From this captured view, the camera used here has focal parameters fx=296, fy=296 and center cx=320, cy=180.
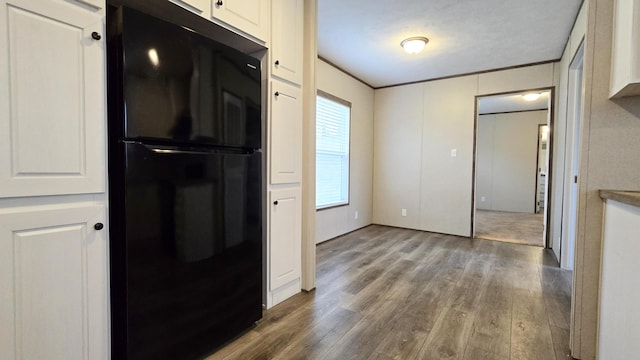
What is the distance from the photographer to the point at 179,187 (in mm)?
1381

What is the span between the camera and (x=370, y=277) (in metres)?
2.78

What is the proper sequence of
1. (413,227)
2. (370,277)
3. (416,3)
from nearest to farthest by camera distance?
1. (416,3)
2. (370,277)
3. (413,227)

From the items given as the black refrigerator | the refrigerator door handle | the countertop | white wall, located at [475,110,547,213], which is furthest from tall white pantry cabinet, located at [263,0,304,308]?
white wall, located at [475,110,547,213]

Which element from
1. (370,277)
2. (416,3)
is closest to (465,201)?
(370,277)

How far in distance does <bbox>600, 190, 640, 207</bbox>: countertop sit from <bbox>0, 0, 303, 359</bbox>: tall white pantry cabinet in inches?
80.6

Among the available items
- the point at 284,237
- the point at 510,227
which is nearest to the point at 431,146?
the point at 510,227

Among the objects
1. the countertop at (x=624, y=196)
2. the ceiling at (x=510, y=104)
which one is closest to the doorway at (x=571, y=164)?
the countertop at (x=624, y=196)

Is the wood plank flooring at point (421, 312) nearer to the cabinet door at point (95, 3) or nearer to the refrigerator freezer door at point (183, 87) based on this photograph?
the refrigerator freezer door at point (183, 87)

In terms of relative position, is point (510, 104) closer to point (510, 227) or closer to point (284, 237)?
point (510, 227)

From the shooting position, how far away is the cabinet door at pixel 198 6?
1479mm

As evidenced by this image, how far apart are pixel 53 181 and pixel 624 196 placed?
2.22 meters

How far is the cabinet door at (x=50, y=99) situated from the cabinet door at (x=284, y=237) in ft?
3.58

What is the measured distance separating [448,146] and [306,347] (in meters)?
3.78

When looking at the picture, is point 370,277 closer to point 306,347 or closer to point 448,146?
point 306,347
